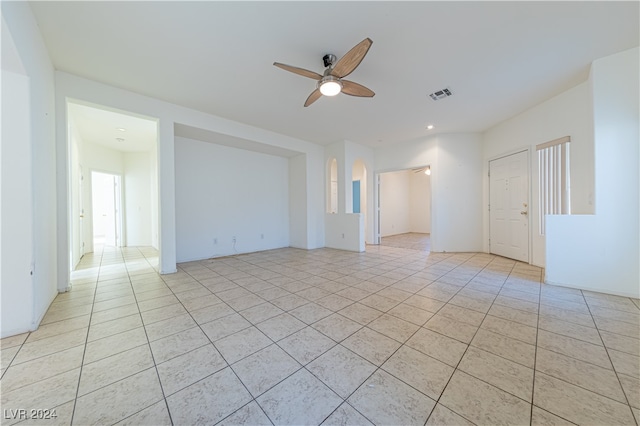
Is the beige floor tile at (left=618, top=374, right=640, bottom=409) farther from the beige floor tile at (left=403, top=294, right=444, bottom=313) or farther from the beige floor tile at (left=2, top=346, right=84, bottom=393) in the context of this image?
the beige floor tile at (left=2, top=346, right=84, bottom=393)

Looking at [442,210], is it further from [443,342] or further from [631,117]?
[443,342]

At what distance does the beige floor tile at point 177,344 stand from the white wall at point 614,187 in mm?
4412

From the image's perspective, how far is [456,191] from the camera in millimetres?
5289

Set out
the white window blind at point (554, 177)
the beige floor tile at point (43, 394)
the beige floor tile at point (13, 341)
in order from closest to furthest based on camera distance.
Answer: the beige floor tile at point (43, 394)
the beige floor tile at point (13, 341)
the white window blind at point (554, 177)

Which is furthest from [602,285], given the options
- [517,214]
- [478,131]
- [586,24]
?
[478,131]

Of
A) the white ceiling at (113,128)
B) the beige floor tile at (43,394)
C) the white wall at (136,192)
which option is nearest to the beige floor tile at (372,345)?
the beige floor tile at (43,394)

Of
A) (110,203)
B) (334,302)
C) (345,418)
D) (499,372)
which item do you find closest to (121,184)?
(110,203)

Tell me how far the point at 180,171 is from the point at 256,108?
82.1 inches

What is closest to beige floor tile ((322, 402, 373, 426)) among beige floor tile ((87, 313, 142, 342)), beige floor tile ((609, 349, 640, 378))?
beige floor tile ((609, 349, 640, 378))

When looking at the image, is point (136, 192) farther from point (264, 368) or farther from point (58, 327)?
point (264, 368)

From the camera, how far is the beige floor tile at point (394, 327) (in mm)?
1863

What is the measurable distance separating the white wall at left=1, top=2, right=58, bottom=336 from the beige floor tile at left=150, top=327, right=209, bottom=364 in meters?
1.27

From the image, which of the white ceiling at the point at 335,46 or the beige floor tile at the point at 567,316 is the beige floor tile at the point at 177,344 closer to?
the white ceiling at the point at 335,46

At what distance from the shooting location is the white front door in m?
4.25
